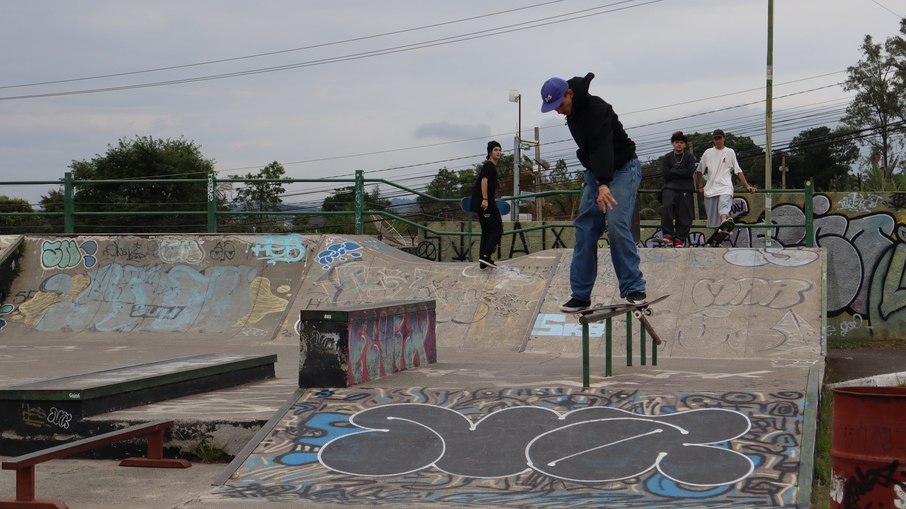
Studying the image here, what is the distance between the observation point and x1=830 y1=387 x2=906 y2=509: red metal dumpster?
3975 mm

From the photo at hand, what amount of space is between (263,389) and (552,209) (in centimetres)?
4934

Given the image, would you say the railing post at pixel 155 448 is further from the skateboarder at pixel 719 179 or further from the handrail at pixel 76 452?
the skateboarder at pixel 719 179

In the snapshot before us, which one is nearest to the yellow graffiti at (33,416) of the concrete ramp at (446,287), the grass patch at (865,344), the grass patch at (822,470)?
the grass patch at (822,470)

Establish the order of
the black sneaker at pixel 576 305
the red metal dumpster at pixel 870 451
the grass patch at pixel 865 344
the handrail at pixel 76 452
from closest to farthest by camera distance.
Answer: the red metal dumpster at pixel 870 451 < the handrail at pixel 76 452 < the black sneaker at pixel 576 305 < the grass patch at pixel 865 344

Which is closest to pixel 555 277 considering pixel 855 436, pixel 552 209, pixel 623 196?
pixel 623 196

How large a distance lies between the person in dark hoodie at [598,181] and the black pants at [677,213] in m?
6.26

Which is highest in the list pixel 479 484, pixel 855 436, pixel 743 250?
pixel 743 250

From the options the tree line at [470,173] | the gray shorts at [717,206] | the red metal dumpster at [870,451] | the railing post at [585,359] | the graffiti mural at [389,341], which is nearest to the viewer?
the red metal dumpster at [870,451]

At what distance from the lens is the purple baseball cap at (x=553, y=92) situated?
21.6ft

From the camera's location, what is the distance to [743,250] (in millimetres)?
12391

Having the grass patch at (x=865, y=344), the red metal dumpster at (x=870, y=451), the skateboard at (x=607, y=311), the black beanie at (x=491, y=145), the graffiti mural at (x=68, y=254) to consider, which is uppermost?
the black beanie at (x=491, y=145)

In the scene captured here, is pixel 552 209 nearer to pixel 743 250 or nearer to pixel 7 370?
pixel 743 250

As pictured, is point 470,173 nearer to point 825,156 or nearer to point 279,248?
point 825,156

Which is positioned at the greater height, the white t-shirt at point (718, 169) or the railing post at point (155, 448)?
the white t-shirt at point (718, 169)
